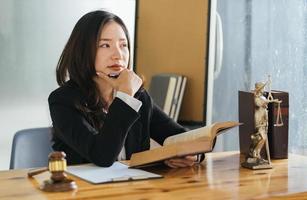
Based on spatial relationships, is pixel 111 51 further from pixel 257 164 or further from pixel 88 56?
pixel 257 164

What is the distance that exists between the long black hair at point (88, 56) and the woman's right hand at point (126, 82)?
8cm

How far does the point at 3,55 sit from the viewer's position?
8.00 feet

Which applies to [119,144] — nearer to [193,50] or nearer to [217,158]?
[217,158]

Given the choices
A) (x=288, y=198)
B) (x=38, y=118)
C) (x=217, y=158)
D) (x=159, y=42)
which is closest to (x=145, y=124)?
(x=217, y=158)

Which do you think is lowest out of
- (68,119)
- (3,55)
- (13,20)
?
(68,119)

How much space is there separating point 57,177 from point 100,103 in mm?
563

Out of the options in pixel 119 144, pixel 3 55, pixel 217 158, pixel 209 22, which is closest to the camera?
pixel 119 144

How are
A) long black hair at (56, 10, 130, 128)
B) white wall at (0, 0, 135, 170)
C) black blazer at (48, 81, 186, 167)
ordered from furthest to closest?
white wall at (0, 0, 135, 170), long black hair at (56, 10, 130, 128), black blazer at (48, 81, 186, 167)

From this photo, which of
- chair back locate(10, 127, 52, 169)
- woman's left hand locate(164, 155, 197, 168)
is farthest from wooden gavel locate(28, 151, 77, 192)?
chair back locate(10, 127, 52, 169)

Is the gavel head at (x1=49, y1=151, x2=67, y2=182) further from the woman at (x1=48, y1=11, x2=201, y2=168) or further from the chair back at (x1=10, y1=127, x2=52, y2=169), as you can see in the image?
the chair back at (x1=10, y1=127, x2=52, y2=169)

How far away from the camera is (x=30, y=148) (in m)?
1.83

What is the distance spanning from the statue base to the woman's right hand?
39 centimetres

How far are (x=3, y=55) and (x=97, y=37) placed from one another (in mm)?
953

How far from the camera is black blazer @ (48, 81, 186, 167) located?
1.42 meters
